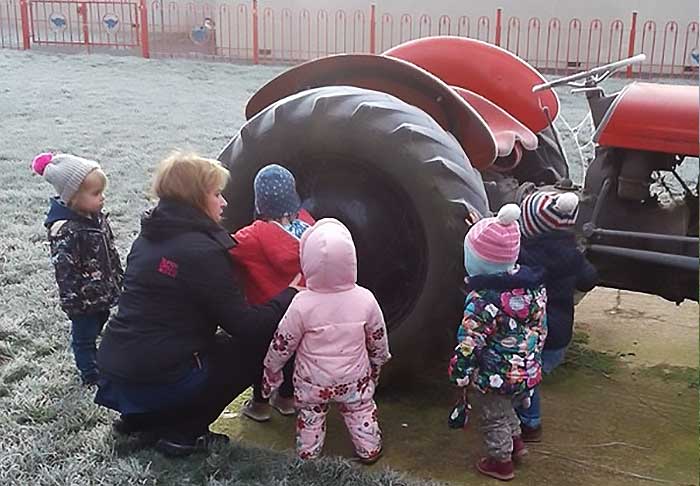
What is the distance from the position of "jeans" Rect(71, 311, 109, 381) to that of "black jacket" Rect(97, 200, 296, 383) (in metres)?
0.61

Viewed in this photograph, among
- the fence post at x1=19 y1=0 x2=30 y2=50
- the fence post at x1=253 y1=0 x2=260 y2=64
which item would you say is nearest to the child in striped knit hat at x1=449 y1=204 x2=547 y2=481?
the fence post at x1=253 y1=0 x2=260 y2=64

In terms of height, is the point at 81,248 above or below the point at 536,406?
above

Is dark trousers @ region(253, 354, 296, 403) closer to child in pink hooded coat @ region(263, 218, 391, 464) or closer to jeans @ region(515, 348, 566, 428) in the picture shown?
child in pink hooded coat @ region(263, 218, 391, 464)

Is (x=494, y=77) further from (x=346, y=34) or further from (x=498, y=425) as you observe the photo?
(x=346, y=34)

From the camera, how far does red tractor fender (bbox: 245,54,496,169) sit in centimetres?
336

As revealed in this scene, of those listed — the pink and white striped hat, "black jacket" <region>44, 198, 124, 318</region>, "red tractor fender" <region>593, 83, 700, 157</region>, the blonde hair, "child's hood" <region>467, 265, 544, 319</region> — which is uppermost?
"red tractor fender" <region>593, 83, 700, 157</region>

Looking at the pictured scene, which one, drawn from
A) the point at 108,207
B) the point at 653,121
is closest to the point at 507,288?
the point at 653,121

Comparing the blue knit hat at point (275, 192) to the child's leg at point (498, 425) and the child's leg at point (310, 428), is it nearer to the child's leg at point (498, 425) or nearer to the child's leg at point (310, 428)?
the child's leg at point (310, 428)

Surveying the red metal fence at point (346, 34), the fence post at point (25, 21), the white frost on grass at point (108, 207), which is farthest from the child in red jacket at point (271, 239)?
the fence post at point (25, 21)

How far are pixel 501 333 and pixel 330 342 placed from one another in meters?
0.55

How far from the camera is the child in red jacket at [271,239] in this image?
283 centimetres

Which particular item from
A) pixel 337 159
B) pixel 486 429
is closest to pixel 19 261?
pixel 337 159

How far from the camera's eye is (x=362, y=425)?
9.37 ft

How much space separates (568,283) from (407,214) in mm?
614
